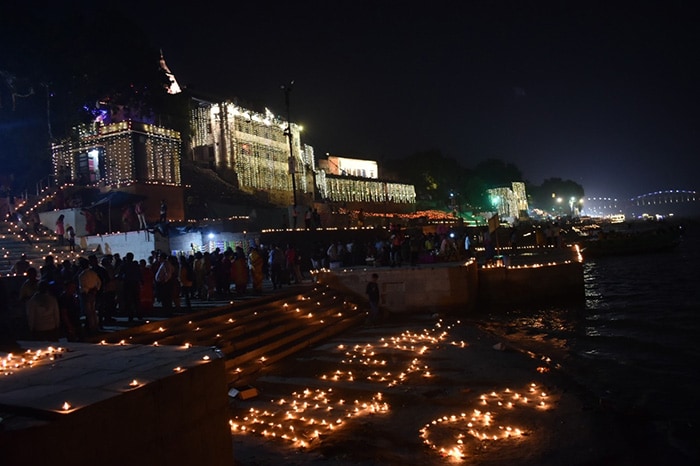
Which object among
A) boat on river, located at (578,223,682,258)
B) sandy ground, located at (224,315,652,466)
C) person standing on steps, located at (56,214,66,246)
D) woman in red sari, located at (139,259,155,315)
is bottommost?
sandy ground, located at (224,315,652,466)

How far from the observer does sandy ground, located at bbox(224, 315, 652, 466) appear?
689 cm

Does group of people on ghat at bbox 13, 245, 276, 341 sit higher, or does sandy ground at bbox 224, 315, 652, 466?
group of people on ghat at bbox 13, 245, 276, 341

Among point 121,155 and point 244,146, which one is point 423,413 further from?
point 244,146

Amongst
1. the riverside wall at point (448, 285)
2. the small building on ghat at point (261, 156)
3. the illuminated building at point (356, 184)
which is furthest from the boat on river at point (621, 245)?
the riverside wall at point (448, 285)

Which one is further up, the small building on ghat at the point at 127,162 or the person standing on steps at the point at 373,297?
the small building on ghat at the point at 127,162

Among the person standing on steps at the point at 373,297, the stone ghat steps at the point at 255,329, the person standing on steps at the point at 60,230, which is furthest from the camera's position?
the person standing on steps at the point at 60,230

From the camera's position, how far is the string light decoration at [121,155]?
94.6 ft

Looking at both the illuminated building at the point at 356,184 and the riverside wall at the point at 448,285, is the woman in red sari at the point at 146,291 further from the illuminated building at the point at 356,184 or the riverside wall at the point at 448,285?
the illuminated building at the point at 356,184

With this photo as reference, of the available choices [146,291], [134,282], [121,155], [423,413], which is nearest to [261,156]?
[121,155]

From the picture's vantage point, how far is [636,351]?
42.0 ft

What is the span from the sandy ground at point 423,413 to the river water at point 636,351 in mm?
464

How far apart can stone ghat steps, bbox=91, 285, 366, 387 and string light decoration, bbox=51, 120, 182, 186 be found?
17.6 metres

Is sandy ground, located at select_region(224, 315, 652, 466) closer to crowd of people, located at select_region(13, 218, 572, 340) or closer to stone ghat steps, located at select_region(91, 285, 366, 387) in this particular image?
stone ghat steps, located at select_region(91, 285, 366, 387)

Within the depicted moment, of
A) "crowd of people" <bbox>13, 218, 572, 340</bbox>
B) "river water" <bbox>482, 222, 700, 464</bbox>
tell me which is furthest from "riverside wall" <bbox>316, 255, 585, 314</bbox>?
"crowd of people" <bbox>13, 218, 572, 340</bbox>
